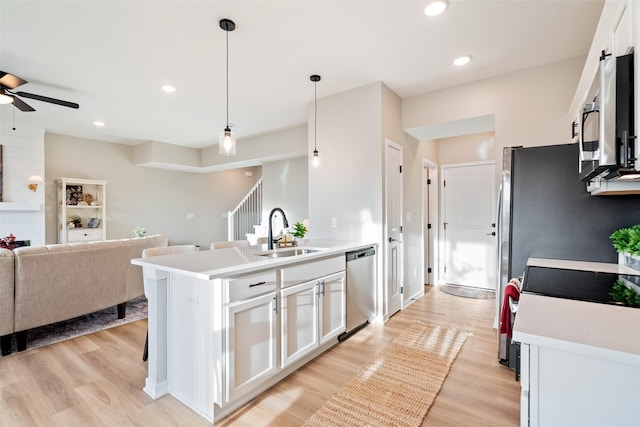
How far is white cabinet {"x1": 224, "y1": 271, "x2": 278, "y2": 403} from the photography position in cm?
177

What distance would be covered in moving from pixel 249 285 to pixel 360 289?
1.58 m

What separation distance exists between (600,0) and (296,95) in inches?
111

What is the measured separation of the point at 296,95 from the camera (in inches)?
148

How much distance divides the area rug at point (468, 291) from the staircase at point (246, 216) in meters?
4.31

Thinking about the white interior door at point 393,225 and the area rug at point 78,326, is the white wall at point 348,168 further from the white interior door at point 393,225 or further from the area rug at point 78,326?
the area rug at point 78,326

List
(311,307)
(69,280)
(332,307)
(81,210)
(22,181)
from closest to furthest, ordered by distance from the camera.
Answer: (311,307) → (332,307) → (69,280) → (22,181) → (81,210)

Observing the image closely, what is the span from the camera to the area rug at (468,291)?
432 centimetres

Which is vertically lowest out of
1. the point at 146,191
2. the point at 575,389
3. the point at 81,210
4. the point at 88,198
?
the point at 575,389

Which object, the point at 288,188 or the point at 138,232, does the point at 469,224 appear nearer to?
the point at 288,188

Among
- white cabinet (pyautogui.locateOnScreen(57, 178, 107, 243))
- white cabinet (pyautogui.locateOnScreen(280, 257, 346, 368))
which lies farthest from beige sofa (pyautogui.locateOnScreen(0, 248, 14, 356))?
white cabinet (pyautogui.locateOnScreen(57, 178, 107, 243))

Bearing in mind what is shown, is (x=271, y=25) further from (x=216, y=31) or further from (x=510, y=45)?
(x=510, y=45)

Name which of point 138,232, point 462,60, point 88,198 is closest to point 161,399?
point 462,60

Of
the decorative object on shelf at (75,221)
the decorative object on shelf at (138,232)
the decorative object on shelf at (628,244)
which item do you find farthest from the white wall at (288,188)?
the decorative object on shelf at (628,244)

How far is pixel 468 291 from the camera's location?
459 cm
